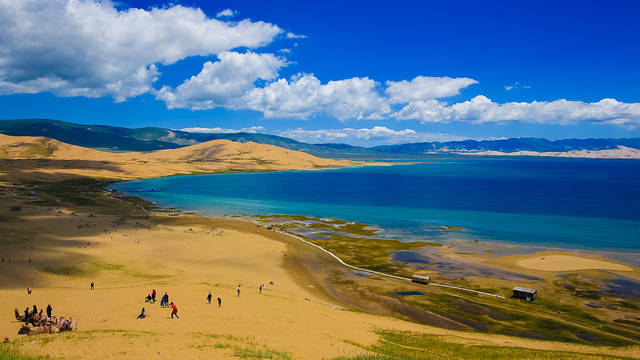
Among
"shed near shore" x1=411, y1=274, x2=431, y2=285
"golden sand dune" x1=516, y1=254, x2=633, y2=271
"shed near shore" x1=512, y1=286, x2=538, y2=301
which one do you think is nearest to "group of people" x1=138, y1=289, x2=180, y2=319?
"shed near shore" x1=411, y1=274, x2=431, y2=285

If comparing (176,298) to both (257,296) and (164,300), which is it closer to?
(164,300)

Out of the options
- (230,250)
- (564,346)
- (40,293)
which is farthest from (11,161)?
(564,346)

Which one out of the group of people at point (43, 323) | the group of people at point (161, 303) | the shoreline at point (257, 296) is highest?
the group of people at point (43, 323)

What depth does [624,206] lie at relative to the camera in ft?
405

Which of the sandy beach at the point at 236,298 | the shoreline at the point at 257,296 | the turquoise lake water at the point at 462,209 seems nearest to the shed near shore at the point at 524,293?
the shoreline at the point at 257,296

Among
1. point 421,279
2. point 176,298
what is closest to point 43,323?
point 176,298

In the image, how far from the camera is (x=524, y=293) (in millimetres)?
46594

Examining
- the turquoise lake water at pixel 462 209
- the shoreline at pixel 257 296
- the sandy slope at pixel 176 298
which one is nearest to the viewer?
the sandy slope at pixel 176 298

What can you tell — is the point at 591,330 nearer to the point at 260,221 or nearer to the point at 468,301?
the point at 468,301

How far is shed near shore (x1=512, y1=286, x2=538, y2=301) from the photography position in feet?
152

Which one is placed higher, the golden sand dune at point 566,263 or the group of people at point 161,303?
the group of people at point 161,303

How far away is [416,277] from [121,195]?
123016mm

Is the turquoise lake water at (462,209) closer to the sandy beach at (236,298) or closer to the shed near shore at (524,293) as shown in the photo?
the sandy beach at (236,298)

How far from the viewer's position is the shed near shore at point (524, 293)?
46438 millimetres
